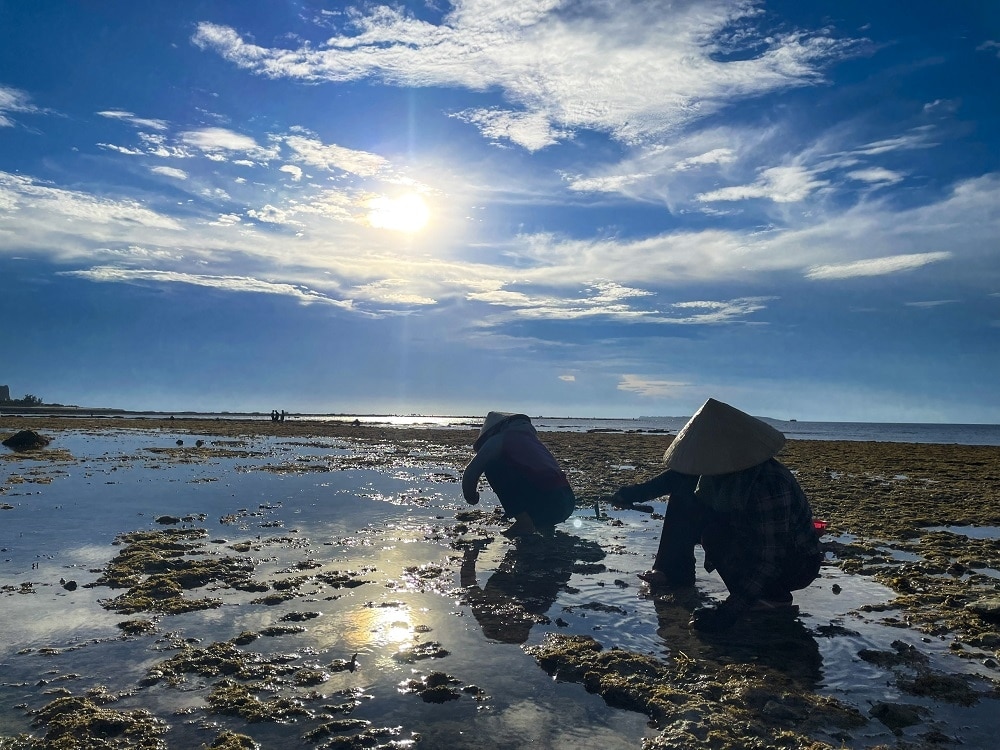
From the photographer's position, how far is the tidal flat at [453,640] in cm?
471

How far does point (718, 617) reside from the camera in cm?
671

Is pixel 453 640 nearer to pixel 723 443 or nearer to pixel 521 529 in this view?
pixel 723 443

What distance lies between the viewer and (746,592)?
22.7 ft

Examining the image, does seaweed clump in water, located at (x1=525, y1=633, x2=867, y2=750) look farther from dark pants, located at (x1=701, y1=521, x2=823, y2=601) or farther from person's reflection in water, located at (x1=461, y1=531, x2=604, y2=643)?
dark pants, located at (x1=701, y1=521, x2=823, y2=601)

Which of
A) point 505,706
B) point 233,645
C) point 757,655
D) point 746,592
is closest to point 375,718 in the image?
point 505,706

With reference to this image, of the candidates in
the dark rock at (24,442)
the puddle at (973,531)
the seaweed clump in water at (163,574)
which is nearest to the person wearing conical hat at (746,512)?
the seaweed clump in water at (163,574)

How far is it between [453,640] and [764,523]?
3429mm

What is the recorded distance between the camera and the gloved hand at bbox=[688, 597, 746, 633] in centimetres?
671

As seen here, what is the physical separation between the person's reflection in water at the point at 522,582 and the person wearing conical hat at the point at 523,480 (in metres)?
0.39

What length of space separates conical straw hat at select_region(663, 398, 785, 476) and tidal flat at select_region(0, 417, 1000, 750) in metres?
1.70

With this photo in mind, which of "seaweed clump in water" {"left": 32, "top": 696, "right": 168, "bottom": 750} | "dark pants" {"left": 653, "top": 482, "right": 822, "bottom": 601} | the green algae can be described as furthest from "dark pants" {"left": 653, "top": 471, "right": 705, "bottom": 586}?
"seaweed clump in water" {"left": 32, "top": 696, "right": 168, "bottom": 750}

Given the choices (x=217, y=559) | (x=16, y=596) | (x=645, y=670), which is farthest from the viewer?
(x=217, y=559)

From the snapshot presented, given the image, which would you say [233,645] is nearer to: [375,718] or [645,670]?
[375,718]

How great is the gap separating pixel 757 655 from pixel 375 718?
3.55 m
